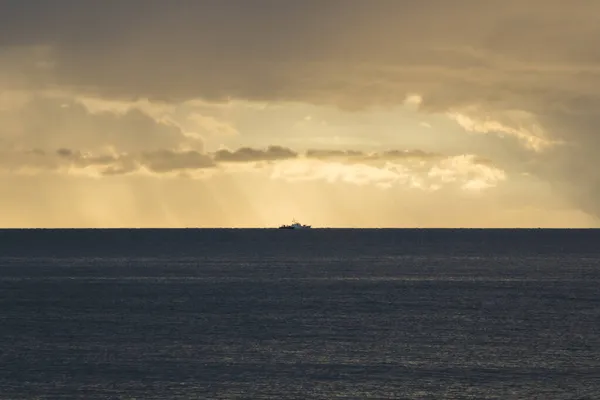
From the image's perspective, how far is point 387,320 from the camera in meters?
136

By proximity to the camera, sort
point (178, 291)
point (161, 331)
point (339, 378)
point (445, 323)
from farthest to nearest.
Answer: point (178, 291), point (445, 323), point (161, 331), point (339, 378)

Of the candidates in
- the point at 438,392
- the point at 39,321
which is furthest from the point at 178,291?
the point at 438,392

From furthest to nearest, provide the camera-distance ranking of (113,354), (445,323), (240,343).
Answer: (445,323) → (240,343) → (113,354)

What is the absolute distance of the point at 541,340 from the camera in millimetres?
116438

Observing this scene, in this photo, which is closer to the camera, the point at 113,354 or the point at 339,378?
the point at 339,378

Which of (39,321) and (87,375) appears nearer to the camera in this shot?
(87,375)

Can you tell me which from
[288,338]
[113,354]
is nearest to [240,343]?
[288,338]

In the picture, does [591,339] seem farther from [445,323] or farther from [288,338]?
[288,338]

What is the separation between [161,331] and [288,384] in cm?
3881

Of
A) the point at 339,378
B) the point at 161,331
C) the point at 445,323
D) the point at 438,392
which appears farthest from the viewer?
the point at 445,323

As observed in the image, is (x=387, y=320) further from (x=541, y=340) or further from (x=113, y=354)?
(x=113, y=354)

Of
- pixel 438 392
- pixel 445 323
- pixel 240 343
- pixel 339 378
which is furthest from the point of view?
pixel 445 323

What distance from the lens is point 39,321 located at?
5310 inches

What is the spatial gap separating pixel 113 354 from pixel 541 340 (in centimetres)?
4595
